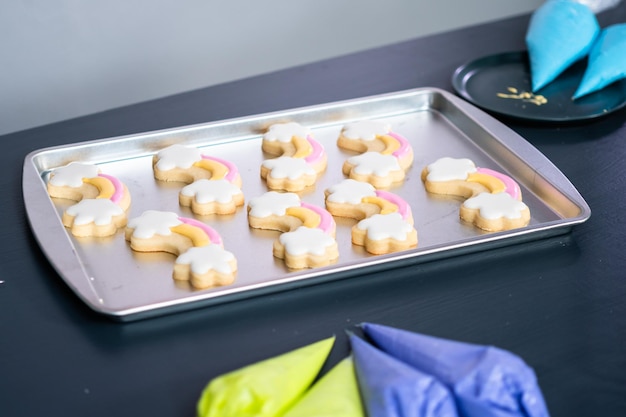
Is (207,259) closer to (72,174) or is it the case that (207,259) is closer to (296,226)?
(296,226)

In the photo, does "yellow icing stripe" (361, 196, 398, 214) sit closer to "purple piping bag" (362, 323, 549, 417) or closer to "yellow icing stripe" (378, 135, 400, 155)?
"yellow icing stripe" (378, 135, 400, 155)

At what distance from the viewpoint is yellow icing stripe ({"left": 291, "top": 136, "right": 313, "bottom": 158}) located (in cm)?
126

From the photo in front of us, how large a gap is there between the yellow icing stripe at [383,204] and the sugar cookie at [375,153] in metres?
0.07

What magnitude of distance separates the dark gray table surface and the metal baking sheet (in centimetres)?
2

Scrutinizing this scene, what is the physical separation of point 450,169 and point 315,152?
0.20 m

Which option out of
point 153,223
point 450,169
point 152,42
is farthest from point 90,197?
point 152,42

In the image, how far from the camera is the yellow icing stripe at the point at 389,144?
4.19ft

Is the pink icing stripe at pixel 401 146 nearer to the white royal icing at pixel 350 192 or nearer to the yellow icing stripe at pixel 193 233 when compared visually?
the white royal icing at pixel 350 192

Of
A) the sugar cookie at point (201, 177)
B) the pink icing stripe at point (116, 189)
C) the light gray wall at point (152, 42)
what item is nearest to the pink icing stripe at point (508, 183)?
the sugar cookie at point (201, 177)

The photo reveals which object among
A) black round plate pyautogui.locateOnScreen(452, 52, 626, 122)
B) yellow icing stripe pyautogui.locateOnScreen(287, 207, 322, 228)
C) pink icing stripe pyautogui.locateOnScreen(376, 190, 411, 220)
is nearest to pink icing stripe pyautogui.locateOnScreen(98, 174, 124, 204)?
yellow icing stripe pyautogui.locateOnScreen(287, 207, 322, 228)

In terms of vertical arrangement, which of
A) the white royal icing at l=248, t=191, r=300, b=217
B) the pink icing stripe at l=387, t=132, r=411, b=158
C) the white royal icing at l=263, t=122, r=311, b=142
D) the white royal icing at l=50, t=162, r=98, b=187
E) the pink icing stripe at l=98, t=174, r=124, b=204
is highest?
the white royal icing at l=50, t=162, r=98, b=187

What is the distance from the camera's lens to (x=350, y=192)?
3.82 feet

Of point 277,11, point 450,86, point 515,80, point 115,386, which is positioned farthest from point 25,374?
point 277,11

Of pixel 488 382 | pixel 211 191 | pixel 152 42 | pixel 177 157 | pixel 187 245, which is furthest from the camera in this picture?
pixel 152 42
